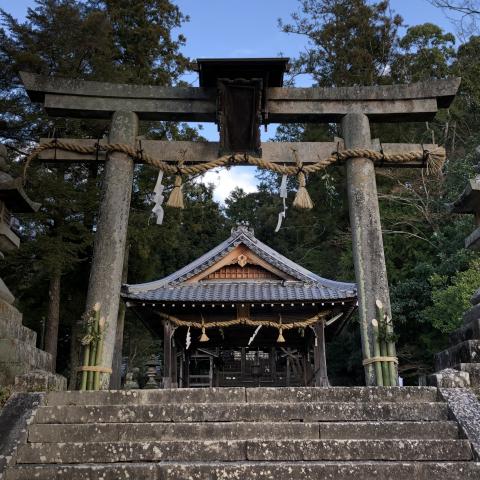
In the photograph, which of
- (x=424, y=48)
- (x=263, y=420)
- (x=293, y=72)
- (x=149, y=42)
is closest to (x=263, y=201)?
(x=293, y=72)

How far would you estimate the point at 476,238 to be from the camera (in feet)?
18.5

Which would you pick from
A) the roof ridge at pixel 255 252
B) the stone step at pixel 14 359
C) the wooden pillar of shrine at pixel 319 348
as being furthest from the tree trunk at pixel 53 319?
the stone step at pixel 14 359

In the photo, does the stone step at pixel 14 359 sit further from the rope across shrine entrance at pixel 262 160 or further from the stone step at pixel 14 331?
the rope across shrine entrance at pixel 262 160

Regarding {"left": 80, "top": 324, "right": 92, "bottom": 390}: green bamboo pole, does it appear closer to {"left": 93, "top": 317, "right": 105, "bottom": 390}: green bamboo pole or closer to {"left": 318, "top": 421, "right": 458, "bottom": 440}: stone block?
{"left": 93, "top": 317, "right": 105, "bottom": 390}: green bamboo pole

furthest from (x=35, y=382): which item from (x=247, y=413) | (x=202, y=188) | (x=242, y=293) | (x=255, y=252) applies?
(x=202, y=188)

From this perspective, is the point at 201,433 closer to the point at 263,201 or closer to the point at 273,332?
the point at 273,332

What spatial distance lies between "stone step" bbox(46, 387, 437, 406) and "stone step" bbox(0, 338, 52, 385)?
61 centimetres

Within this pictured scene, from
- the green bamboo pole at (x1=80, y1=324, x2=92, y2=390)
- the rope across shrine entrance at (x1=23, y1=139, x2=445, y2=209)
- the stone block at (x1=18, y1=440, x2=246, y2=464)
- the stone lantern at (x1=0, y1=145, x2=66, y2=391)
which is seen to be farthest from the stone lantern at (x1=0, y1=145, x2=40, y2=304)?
the stone block at (x1=18, y1=440, x2=246, y2=464)

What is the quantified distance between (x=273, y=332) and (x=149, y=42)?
38.3ft

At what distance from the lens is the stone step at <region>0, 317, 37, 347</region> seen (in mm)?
4853

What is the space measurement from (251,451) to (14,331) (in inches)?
112

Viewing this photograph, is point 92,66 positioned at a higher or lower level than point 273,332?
higher

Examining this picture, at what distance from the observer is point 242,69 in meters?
6.29

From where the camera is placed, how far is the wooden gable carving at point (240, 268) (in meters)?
13.4
